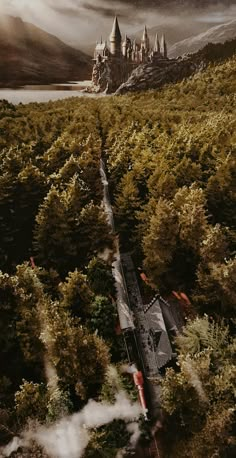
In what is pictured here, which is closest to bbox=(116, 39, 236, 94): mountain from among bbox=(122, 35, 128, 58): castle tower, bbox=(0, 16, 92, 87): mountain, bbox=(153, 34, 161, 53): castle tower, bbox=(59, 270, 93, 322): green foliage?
bbox=(153, 34, 161, 53): castle tower

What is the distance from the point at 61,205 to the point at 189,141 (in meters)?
16.1

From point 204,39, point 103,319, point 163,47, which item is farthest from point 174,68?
point 103,319

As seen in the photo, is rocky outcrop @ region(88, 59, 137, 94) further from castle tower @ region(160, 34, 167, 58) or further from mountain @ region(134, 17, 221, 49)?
castle tower @ region(160, 34, 167, 58)

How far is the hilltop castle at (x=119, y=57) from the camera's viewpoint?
45.7 metres

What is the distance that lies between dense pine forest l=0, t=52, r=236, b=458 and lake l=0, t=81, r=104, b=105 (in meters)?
1.87

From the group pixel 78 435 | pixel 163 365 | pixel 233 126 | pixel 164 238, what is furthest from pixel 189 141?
pixel 78 435

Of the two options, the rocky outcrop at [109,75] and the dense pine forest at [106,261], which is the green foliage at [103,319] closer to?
the dense pine forest at [106,261]

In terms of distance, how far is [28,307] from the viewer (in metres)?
21.8

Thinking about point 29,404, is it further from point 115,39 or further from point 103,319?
point 115,39

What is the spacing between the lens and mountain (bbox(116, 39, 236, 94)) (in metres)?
53.2

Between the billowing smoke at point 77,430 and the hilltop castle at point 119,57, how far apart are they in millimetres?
36261

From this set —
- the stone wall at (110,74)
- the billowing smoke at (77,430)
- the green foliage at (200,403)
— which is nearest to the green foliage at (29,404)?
the billowing smoke at (77,430)

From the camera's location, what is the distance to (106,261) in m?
29.1

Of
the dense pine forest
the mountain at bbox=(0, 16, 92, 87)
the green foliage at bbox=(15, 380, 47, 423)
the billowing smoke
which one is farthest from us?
the mountain at bbox=(0, 16, 92, 87)
